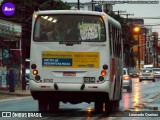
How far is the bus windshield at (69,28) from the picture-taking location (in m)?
19.9

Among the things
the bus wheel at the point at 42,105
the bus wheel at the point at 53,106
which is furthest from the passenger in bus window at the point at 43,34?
the bus wheel at the point at 53,106

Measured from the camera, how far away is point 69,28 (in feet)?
65.8

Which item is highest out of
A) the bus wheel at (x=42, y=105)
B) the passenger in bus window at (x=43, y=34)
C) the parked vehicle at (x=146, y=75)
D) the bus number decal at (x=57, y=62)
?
the passenger in bus window at (x=43, y=34)

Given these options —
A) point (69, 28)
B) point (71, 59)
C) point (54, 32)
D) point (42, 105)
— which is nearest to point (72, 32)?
point (69, 28)

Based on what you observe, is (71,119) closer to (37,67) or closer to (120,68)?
(37,67)

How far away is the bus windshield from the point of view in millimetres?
19938

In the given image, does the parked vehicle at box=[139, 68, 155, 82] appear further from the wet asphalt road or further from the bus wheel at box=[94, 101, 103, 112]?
the bus wheel at box=[94, 101, 103, 112]

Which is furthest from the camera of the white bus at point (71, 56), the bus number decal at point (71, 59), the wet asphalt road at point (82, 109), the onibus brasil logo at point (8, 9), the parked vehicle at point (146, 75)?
the parked vehicle at point (146, 75)

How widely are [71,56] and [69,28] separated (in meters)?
0.94

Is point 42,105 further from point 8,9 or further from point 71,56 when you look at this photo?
point 8,9

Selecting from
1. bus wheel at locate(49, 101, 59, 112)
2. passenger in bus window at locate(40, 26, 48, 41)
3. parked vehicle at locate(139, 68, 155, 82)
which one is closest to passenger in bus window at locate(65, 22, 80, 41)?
passenger in bus window at locate(40, 26, 48, 41)

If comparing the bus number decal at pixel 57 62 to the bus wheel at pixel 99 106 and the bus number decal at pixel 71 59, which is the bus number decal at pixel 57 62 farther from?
the bus wheel at pixel 99 106

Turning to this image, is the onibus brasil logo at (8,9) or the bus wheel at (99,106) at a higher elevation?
the onibus brasil logo at (8,9)

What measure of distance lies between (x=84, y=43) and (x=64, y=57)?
31.1 inches
